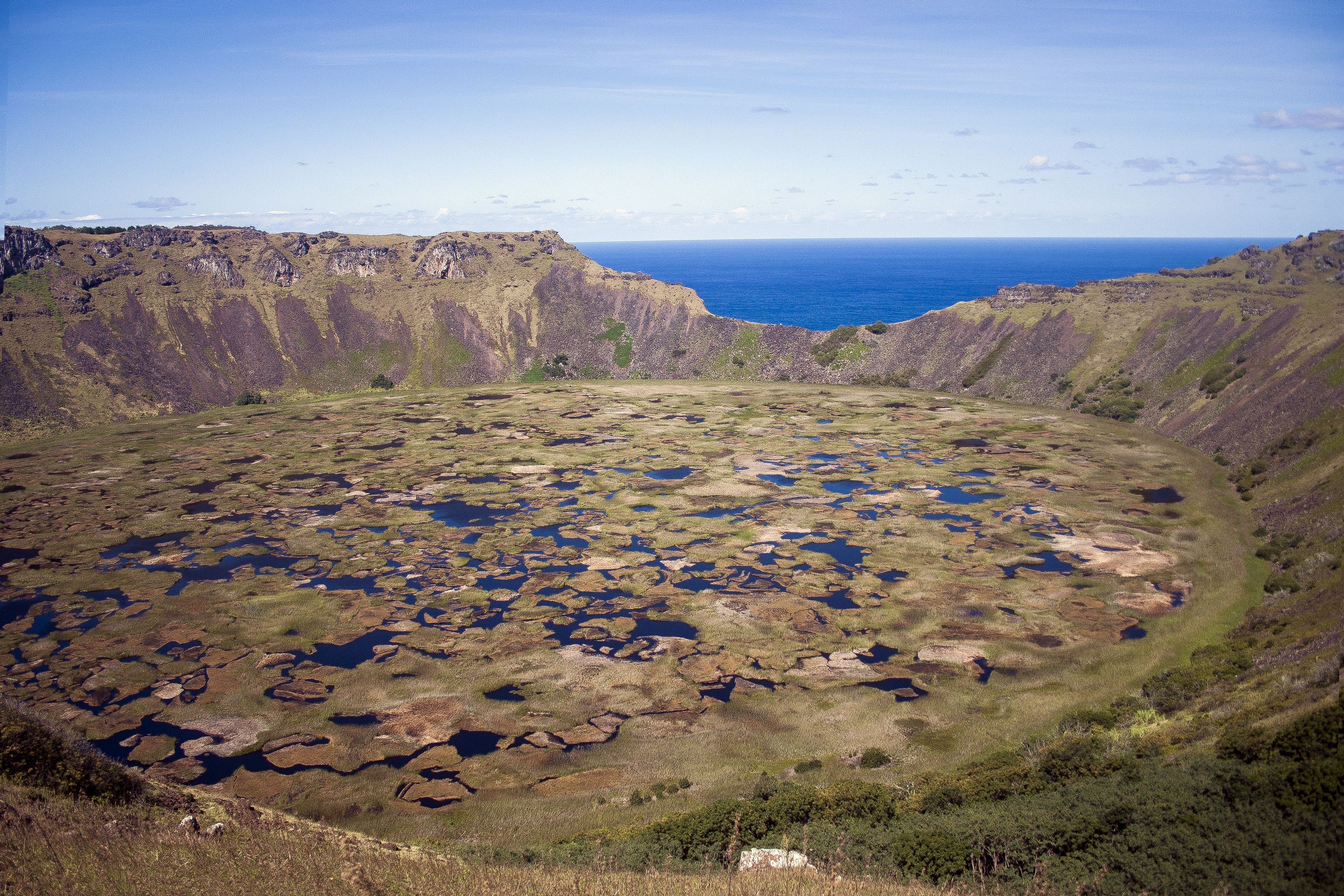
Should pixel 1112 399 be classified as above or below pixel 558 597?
above

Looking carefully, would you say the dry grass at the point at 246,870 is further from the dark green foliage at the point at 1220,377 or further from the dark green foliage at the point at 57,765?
the dark green foliage at the point at 1220,377

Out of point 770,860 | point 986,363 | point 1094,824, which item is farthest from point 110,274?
point 1094,824

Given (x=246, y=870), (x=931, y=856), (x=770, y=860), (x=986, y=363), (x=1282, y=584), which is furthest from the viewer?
(x=986, y=363)

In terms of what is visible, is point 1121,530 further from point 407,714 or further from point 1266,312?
point 1266,312

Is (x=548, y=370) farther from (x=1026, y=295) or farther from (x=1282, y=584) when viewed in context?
(x=1282, y=584)

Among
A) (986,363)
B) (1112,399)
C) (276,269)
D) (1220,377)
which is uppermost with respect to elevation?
(276,269)

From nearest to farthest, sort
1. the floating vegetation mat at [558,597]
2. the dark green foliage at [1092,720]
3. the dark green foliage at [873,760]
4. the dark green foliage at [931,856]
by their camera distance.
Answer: the dark green foliage at [931,856]
the dark green foliage at [873,760]
the dark green foliage at [1092,720]
the floating vegetation mat at [558,597]

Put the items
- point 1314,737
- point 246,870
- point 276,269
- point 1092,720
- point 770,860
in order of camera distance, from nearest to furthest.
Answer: point 246,870 → point 770,860 → point 1314,737 → point 1092,720 → point 276,269

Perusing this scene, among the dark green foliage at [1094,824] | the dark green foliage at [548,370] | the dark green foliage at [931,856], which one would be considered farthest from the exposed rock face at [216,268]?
the dark green foliage at [931,856]
